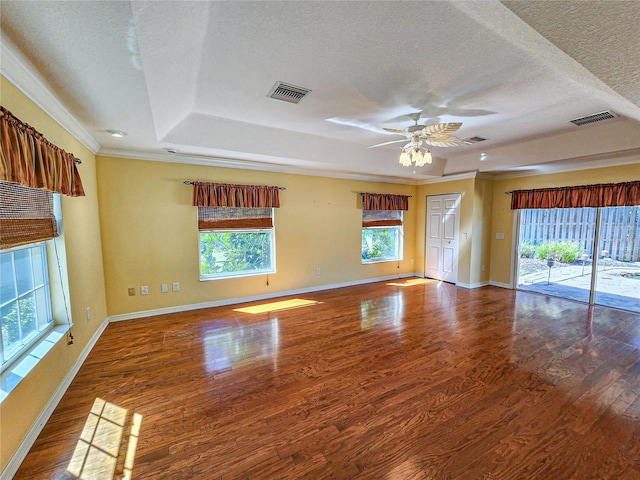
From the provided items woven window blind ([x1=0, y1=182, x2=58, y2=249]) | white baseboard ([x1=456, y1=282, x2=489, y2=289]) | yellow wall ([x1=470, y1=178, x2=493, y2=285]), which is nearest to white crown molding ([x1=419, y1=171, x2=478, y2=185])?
yellow wall ([x1=470, y1=178, x2=493, y2=285])

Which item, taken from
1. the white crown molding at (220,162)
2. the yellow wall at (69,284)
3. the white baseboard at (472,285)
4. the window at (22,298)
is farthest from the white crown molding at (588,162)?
the window at (22,298)

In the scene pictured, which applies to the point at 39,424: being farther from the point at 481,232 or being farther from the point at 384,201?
the point at 481,232

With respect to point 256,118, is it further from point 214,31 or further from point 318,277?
point 318,277

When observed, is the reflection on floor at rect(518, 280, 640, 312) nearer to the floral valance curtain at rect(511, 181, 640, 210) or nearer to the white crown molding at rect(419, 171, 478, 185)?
the floral valance curtain at rect(511, 181, 640, 210)

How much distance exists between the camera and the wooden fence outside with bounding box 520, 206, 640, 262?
167 inches

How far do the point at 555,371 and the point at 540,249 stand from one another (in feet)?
11.9

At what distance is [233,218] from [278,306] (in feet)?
5.43

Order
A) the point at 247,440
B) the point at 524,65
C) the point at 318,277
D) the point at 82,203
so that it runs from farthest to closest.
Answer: the point at 318,277 → the point at 82,203 → the point at 524,65 → the point at 247,440

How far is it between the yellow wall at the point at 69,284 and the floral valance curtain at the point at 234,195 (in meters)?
1.29

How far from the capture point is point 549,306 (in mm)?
4508

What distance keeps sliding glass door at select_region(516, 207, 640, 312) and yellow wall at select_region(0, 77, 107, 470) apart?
7076 mm

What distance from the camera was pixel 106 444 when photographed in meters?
1.77

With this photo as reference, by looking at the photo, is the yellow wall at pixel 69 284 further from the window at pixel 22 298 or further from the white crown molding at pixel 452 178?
the white crown molding at pixel 452 178

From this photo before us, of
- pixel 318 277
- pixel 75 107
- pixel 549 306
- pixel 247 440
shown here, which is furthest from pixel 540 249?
pixel 75 107
